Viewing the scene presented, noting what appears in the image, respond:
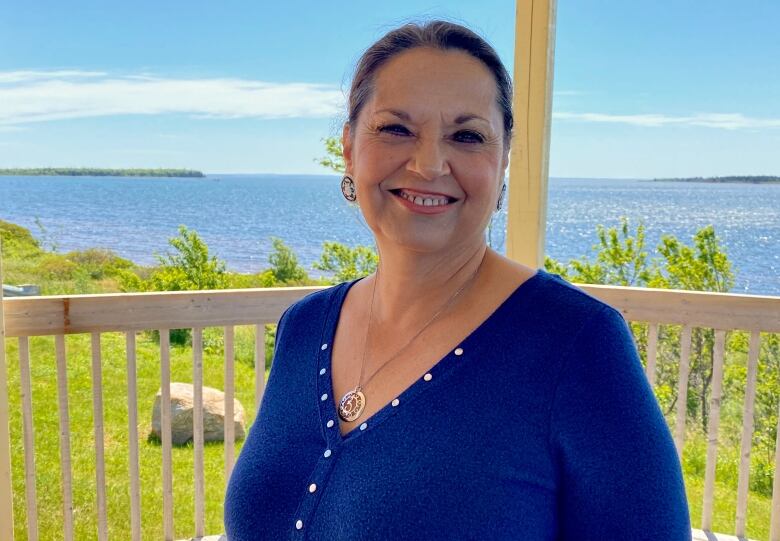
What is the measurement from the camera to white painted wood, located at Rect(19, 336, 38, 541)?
92.0 inches

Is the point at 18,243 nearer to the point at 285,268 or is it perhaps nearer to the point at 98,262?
the point at 98,262

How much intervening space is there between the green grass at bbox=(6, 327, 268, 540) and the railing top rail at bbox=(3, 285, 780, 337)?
4.16 ft

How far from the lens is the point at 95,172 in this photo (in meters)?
9.03

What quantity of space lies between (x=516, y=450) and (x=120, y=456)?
11.9 ft

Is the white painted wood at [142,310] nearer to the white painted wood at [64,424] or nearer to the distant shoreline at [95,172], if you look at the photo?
the white painted wood at [64,424]

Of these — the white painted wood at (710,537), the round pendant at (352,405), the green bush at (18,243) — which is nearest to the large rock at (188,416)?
the green bush at (18,243)

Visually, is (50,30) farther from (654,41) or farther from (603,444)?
(603,444)

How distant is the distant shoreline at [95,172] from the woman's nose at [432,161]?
6.44 m

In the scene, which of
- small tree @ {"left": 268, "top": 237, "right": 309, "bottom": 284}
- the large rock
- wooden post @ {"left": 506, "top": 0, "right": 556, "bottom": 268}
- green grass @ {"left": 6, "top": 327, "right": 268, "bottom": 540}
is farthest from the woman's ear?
small tree @ {"left": 268, "top": 237, "right": 309, "bottom": 284}

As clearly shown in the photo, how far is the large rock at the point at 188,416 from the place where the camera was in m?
3.90

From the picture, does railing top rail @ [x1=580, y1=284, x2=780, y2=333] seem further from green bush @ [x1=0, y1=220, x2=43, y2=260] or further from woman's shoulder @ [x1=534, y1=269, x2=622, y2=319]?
green bush @ [x1=0, y1=220, x2=43, y2=260]

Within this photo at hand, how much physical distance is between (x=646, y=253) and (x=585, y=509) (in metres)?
3.49

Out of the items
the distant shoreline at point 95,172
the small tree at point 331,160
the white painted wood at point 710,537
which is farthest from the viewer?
the distant shoreline at point 95,172

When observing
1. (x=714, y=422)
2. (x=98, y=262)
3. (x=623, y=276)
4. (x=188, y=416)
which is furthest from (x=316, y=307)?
(x=98, y=262)
